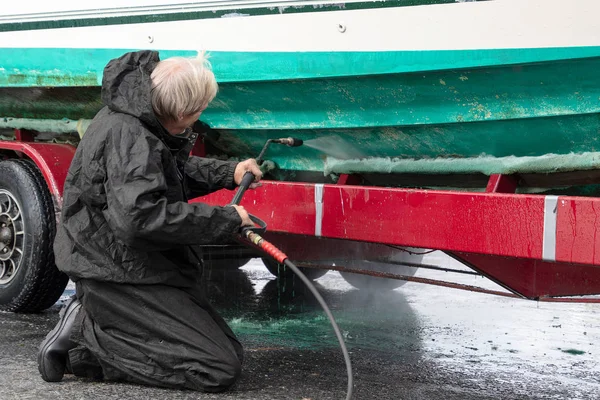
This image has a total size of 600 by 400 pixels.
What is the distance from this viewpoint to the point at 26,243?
4.26 metres

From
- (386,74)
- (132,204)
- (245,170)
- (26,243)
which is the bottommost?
(26,243)

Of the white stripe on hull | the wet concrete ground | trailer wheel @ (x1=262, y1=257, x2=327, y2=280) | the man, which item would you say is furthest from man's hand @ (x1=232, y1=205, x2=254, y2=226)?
trailer wheel @ (x1=262, y1=257, x2=327, y2=280)

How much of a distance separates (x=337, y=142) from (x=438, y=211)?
0.76m

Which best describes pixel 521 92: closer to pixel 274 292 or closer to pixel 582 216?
pixel 582 216

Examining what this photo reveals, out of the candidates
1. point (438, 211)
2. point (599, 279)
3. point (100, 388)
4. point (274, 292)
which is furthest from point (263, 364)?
point (274, 292)

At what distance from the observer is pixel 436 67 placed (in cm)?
298

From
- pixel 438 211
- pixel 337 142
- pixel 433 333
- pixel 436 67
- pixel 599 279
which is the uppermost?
pixel 436 67

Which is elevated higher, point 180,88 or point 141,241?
point 180,88

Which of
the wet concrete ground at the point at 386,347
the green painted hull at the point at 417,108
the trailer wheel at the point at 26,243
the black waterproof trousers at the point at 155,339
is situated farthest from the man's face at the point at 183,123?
the trailer wheel at the point at 26,243

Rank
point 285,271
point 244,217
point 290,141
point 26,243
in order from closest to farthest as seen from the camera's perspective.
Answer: point 244,217, point 290,141, point 26,243, point 285,271

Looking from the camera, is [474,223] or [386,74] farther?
[386,74]

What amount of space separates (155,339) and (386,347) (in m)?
1.54

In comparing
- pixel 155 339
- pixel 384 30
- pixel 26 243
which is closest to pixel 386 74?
pixel 384 30

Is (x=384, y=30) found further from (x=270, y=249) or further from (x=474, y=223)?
(x=270, y=249)
